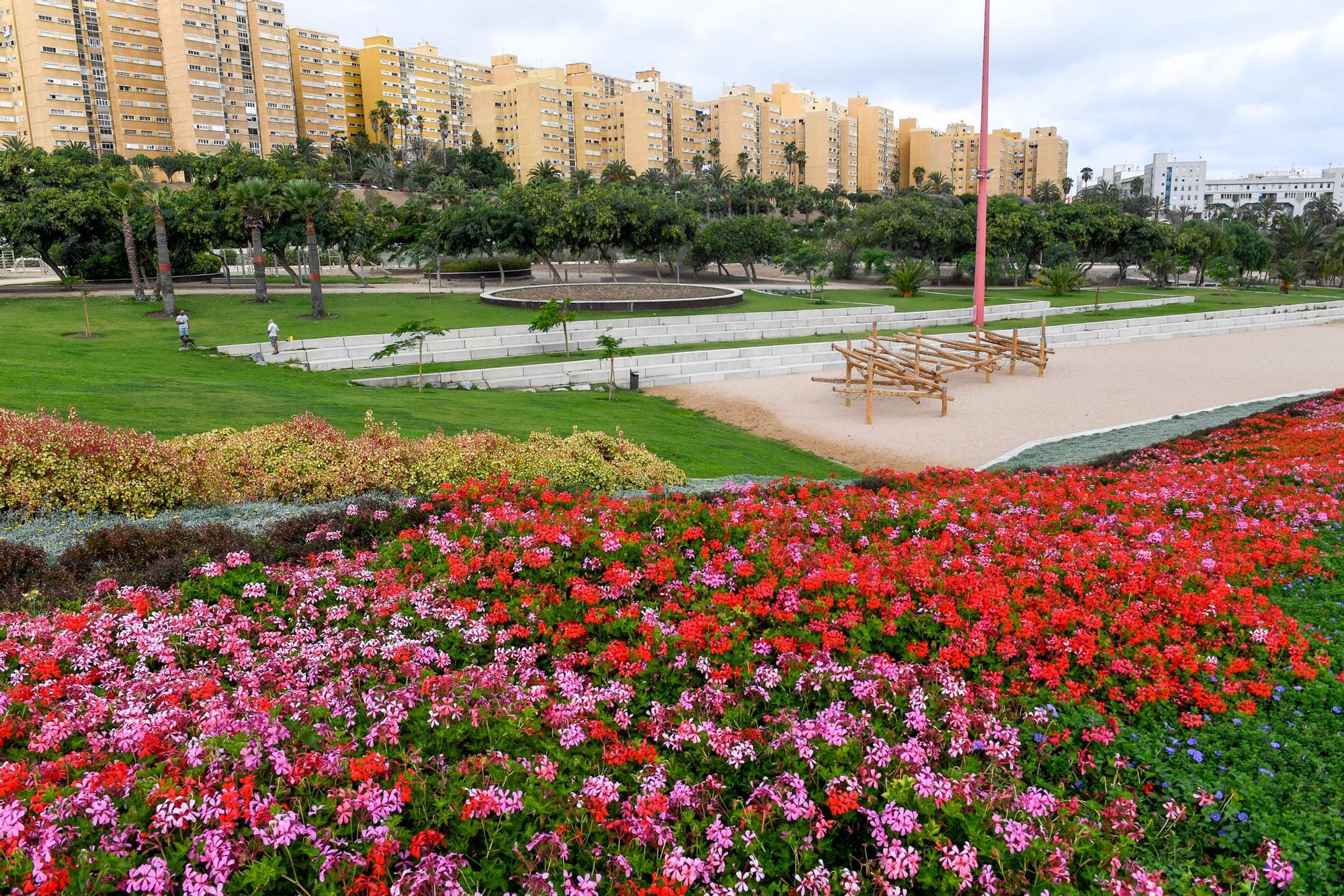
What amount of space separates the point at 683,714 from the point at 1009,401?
19734 millimetres

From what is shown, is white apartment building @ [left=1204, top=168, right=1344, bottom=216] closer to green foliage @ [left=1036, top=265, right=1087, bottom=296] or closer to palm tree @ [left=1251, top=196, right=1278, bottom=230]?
palm tree @ [left=1251, top=196, right=1278, bottom=230]

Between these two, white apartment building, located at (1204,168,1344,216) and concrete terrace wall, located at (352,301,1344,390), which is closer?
concrete terrace wall, located at (352,301,1344,390)

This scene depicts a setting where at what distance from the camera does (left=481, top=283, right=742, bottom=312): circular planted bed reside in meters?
34.4

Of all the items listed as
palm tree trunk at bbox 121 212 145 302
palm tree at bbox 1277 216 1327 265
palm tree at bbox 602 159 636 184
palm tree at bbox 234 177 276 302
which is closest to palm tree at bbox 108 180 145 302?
palm tree trunk at bbox 121 212 145 302

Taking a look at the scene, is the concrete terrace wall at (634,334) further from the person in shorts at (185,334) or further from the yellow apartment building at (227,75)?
the yellow apartment building at (227,75)

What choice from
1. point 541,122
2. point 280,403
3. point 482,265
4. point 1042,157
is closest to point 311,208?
point 482,265

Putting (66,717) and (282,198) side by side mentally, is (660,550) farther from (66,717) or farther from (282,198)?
(282,198)

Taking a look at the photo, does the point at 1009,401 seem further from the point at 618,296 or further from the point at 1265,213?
the point at 1265,213

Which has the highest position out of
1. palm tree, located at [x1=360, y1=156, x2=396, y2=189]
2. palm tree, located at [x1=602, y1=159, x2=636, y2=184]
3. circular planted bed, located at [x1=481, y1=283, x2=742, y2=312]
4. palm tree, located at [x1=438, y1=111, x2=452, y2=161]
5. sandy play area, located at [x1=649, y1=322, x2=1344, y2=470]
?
palm tree, located at [x1=438, y1=111, x2=452, y2=161]

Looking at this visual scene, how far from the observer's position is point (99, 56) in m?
96.9

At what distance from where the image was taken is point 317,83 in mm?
118688

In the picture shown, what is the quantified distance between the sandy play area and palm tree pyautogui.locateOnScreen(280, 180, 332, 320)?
587 inches

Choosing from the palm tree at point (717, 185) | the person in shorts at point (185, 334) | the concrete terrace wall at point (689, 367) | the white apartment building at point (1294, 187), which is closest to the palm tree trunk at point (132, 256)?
the person in shorts at point (185, 334)

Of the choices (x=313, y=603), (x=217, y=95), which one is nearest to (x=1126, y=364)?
(x=313, y=603)
